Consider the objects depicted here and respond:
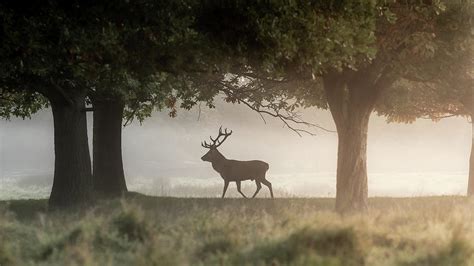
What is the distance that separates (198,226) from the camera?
12.7m

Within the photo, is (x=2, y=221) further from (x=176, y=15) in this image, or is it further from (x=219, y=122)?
(x=219, y=122)

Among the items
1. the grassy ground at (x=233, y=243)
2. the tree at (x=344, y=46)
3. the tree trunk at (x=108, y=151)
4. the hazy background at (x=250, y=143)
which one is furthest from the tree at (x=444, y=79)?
the hazy background at (x=250, y=143)

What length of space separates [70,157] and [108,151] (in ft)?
13.8

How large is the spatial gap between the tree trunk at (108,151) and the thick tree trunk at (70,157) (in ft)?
12.4

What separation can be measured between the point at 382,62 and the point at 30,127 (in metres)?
115

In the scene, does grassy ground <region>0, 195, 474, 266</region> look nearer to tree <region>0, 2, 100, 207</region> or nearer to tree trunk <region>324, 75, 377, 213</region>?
tree <region>0, 2, 100, 207</region>

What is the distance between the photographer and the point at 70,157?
73.3 feet

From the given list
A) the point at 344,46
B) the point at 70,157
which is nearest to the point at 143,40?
the point at 344,46

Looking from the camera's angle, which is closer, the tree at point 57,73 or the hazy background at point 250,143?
the tree at point 57,73

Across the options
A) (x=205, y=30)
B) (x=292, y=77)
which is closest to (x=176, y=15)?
(x=205, y=30)

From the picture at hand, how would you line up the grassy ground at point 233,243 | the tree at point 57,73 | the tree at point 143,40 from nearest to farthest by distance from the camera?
the grassy ground at point 233,243
the tree at point 143,40
the tree at point 57,73

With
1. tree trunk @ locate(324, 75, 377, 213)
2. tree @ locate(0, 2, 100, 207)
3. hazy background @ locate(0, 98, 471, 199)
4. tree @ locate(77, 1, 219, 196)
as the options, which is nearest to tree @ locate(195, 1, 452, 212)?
tree trunk @ locate(324, 75, 377, 213)

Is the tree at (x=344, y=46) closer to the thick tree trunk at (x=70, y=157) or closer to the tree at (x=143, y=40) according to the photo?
the tree at (x=143, y=40)

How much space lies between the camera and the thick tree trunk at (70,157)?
22.3 metres
